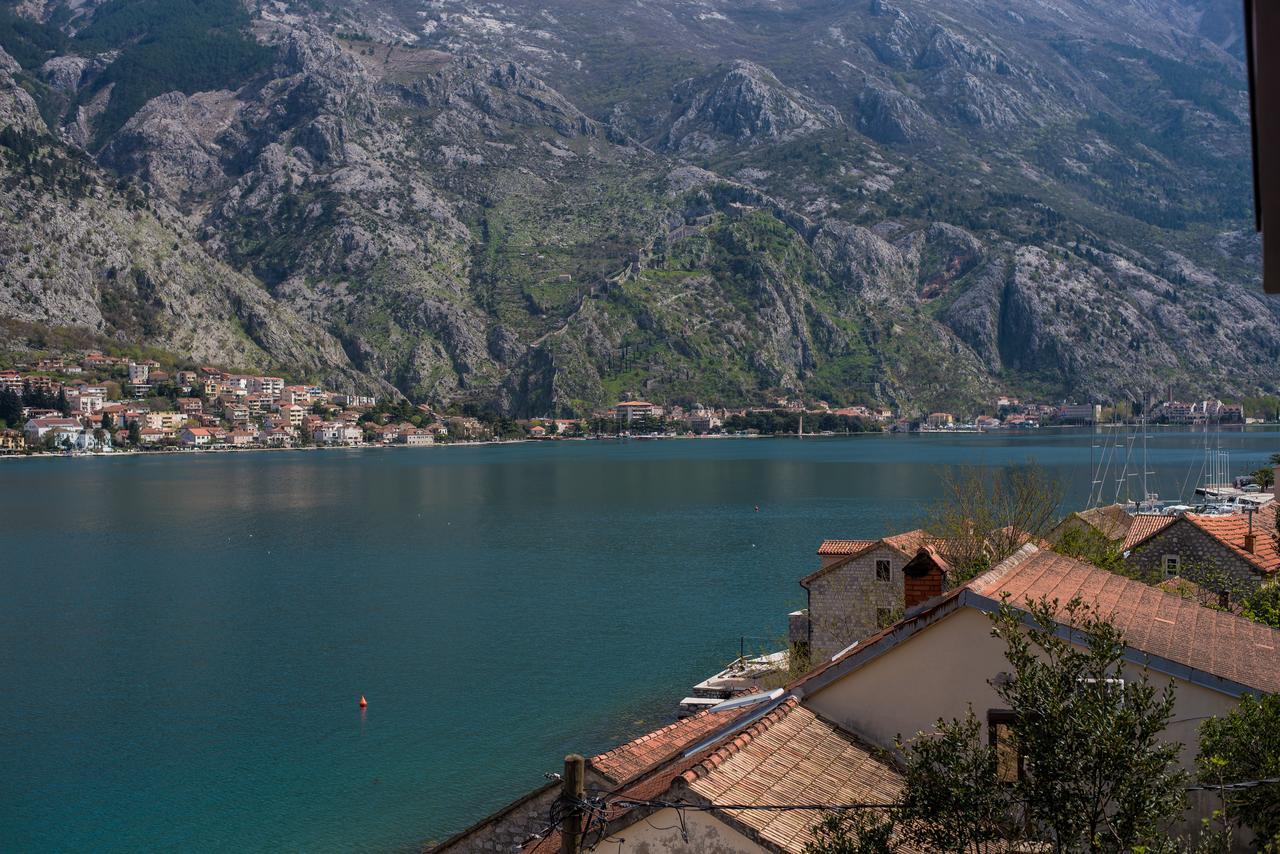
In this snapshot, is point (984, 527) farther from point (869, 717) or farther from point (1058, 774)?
point (1058, 774)

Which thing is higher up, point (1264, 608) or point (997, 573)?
point (997, 573)

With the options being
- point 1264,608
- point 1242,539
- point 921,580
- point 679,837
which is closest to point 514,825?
point 679,837

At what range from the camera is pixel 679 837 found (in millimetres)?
8758

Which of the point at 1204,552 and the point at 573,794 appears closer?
the point at 573,794

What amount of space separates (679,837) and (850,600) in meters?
19.3

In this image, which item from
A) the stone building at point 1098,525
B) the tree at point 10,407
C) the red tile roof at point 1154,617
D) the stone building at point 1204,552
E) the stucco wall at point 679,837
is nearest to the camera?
the stucco wall at point 679,837

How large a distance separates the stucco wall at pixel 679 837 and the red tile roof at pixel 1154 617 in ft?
10.6

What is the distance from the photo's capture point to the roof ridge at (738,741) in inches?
354

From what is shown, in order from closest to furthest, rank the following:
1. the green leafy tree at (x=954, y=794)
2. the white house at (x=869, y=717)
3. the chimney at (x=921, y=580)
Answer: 1. the green leafy tree at (x=954, y=794)
2. the white house at (x=869, y=717)
3. the chimney at (x=921, y=580)

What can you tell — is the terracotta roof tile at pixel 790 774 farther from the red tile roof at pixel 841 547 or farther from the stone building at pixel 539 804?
the red tile roof at pixel 841 547

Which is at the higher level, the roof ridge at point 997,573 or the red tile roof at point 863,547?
the roof ridge at point 997,573

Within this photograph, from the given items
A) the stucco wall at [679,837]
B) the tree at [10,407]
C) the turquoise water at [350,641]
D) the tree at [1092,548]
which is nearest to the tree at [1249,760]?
the stucco wall at [679,837]

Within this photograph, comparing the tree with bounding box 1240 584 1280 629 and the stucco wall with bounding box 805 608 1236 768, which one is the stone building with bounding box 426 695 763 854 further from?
the tree with bounding box 1240 584 1280 629

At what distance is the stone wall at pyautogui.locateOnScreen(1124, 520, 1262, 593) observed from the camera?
28.3 metres
